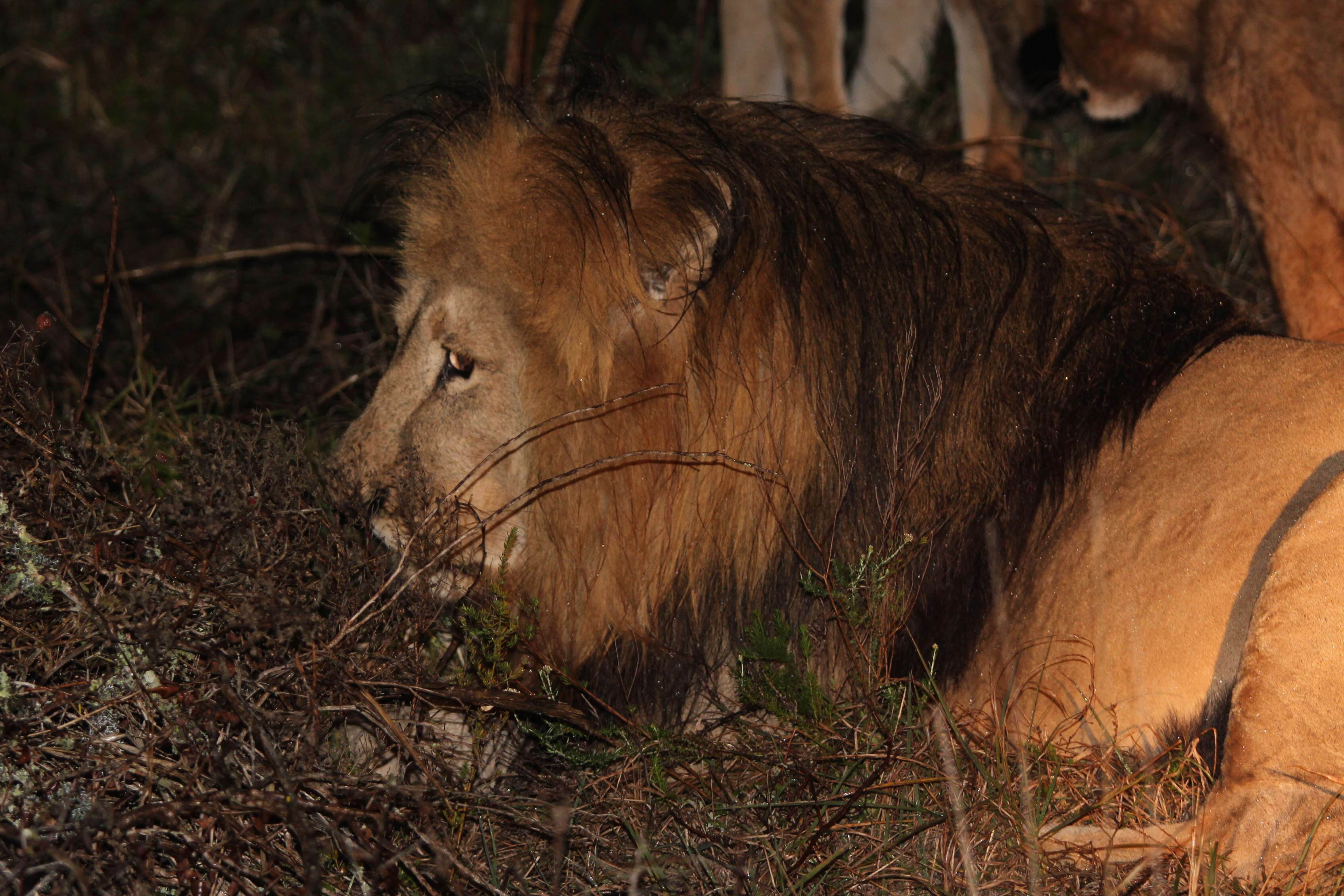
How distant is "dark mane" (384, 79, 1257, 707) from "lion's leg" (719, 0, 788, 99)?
2.76 meters

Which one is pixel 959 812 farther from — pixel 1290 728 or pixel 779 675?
pixel 1290 728

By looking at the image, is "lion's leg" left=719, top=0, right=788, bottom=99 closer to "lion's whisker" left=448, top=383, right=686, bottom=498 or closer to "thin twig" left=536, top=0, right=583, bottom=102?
"thin twig" left=536, top=0, right=583, bottom=102

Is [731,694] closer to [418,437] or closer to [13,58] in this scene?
[418,437]

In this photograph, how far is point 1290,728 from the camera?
7.21 feet

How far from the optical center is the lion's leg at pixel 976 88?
17.3 ft

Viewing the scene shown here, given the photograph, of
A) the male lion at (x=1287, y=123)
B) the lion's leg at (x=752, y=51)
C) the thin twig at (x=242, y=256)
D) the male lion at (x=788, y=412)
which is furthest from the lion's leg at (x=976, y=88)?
the male lion at (x=788, y=412)

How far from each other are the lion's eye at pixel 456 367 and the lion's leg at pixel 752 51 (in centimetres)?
301

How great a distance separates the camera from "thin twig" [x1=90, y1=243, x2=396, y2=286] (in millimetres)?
4504

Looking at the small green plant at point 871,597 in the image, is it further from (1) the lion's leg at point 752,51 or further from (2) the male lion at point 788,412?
(1) the lion's leg at point 752,51

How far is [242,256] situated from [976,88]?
2871 mm

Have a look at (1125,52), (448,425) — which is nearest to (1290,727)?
(448,425)

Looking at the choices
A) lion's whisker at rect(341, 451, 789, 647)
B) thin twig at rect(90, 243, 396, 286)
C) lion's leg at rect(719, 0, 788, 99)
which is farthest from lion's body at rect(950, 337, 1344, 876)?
lion's leg at rect(719, 0, 788, 99)

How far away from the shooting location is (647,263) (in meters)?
2.54

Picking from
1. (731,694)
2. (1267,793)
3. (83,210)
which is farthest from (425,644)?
(83,210)
